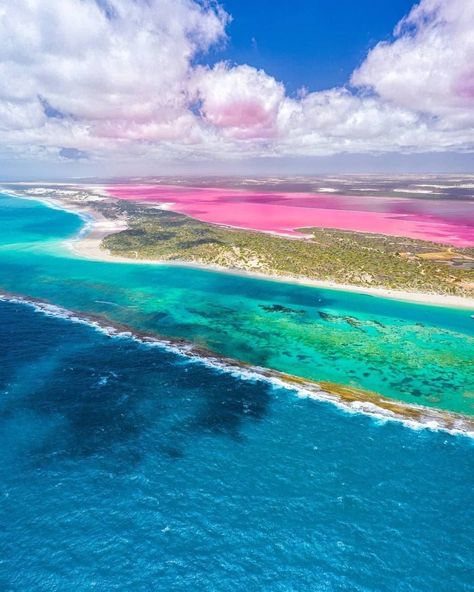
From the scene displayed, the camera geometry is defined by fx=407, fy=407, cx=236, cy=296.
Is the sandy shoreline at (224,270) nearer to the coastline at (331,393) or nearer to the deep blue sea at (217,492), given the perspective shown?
the coastline at (331,393)

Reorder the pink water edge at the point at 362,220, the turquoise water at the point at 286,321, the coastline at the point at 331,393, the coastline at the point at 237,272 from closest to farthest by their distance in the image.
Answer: the coastline at the point at 331,393 → the turquoise water at the point at 286,321 → the coastline at the point at 237,272 → the pink water edge at the point at 362,220

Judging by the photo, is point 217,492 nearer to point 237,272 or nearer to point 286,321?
point 286,321

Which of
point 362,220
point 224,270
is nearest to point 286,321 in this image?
point 224,270

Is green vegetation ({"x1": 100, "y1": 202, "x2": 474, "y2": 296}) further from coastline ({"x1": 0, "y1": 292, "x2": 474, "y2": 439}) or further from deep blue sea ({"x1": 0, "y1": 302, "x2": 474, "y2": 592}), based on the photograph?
deep blue sea ({"x1": 0, "y1": 302, "x2": 474, "y2": 592})

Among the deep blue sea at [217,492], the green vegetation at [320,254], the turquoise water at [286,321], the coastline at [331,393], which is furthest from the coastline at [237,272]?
the deep blue sea at [217,492]

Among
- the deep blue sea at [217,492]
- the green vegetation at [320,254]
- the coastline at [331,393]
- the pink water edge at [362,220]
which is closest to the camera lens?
the deep blue sea at [217,492]

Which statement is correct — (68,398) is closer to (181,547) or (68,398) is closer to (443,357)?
(181,547)

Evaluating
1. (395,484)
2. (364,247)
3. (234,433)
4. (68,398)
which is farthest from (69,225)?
(395,484)
